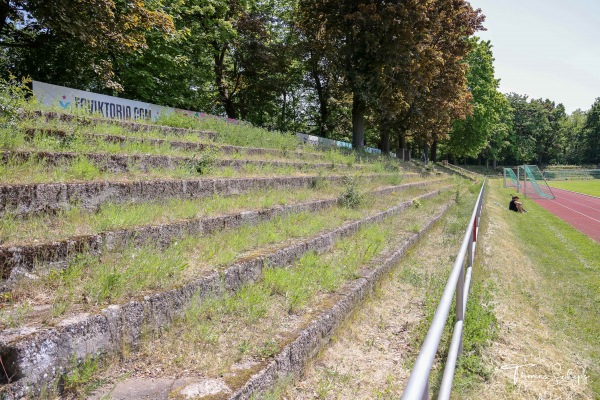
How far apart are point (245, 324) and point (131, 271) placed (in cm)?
106

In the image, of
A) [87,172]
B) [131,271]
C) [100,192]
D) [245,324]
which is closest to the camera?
[131,271]

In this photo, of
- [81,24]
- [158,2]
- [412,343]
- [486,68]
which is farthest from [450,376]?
[486,68]

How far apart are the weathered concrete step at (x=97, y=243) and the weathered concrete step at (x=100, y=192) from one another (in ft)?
2.72

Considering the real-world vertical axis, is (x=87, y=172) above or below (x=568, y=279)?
above

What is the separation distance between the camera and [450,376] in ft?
7.63

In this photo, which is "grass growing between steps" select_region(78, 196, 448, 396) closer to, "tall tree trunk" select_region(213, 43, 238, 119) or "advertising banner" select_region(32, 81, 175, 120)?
"advertising banner" select_region(32, 81, 175, 120)

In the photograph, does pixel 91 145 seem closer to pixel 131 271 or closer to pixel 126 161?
pixel 126 161

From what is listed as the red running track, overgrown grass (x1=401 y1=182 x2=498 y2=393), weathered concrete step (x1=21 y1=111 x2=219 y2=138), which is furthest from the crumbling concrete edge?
the red running track

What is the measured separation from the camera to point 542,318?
6113mm

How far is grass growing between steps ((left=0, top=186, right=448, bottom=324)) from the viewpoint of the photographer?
8.82 ft

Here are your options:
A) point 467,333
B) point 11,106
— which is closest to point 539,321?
point 467,333

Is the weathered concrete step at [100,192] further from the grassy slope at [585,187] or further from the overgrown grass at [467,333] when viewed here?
the grassy slope at [585,187]

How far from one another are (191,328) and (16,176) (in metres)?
2.50

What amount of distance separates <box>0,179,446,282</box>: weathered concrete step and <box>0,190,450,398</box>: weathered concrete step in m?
0.79
